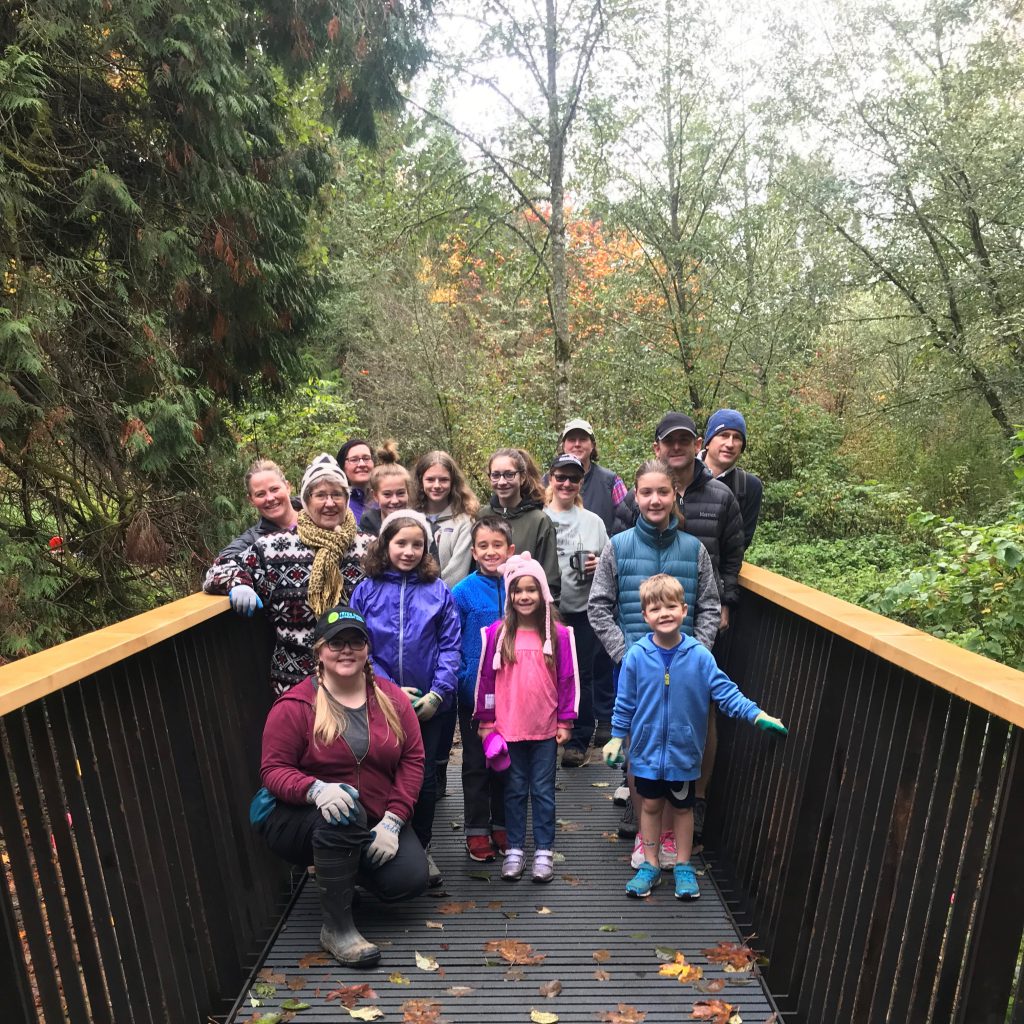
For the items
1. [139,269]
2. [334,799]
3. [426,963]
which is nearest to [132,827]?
[334,799]

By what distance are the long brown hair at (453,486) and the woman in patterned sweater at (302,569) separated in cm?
109

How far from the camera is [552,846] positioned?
4.56m

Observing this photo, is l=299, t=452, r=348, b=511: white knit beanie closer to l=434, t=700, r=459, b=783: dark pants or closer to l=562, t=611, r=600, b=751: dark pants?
l=434, t=700, r=459, b=783: dark pants

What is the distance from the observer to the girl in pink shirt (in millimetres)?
4469

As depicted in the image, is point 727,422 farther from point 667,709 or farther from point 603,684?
point 603,684

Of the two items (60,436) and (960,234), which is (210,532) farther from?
(960,234)

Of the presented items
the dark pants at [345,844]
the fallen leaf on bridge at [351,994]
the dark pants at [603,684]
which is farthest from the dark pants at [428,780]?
the dark pants at [603,684]

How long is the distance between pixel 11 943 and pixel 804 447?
678 inches

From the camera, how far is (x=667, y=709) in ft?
13.4

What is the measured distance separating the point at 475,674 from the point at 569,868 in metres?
1.08

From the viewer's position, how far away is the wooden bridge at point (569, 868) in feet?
7.16

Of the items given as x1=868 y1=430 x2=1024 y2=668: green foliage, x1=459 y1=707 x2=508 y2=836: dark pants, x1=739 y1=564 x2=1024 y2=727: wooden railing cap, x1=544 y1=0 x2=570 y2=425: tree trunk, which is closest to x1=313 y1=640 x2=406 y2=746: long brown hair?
x1=459 y1=707 x2=508 y2=836: dark pants

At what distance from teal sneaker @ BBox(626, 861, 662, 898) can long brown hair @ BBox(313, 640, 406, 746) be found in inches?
51.2

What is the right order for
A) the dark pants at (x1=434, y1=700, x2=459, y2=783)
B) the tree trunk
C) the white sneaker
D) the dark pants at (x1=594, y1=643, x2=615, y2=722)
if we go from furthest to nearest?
1. the tree trunk
2. the dark pants at (x1=594, y1=643, x2=615, y2=722)
3. the dark pants at (x1=434, y1=700, x2=459, y2=783)
4. the white sneaker
